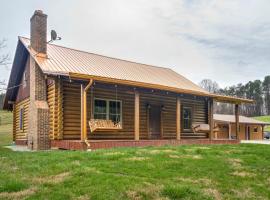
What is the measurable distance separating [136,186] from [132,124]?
1192 cm

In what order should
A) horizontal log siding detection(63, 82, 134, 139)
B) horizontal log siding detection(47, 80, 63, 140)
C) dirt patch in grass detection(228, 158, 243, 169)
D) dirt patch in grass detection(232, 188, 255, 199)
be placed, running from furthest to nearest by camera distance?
horizontal log siding detection(63, 82, 134, 139)
horizontal log siding detection(47, 80, 63, 140)
dirt patch in grass detection(228, 158, 243, 169)
dirt patch in grass detection(232, 188, 255, 199)

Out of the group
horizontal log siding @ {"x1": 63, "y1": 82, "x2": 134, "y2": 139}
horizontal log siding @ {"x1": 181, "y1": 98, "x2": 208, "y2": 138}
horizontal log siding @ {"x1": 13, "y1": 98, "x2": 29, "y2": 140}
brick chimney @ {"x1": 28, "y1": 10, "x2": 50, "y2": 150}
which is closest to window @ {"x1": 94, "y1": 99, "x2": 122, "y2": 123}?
horizontal log siding @ {"x1": 63, "y1": 82, "x2": 134, "y2": 139}

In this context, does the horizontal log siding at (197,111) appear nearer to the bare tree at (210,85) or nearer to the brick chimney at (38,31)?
the brick chimney at (38,31)

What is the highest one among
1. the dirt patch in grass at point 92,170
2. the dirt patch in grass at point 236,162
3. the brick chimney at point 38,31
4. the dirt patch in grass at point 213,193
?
the brick chimney at point 38,31

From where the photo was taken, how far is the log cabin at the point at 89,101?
1538 centimetres

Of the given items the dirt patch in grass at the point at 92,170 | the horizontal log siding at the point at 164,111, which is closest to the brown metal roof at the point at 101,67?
the horizontal log siding at the point at 164,111

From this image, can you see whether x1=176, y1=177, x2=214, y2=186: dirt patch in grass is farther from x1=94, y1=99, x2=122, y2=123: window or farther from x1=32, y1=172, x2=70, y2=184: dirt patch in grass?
x1=94, y1=99, x2=122, y2=123: window

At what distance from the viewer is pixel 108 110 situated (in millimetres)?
17469

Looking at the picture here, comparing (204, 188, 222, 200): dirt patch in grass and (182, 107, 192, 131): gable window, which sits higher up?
(182, 107, 192, 131): gable window

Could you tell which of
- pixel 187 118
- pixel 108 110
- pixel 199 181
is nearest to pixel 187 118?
pixel 187 118

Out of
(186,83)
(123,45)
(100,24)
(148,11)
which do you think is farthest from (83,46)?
(148,11)

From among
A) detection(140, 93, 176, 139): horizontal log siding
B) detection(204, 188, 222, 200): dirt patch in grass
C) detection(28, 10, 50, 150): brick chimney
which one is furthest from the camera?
detection(140, 93, 176, 139): horizontal log siding

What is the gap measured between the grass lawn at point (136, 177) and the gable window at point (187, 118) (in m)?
11.2

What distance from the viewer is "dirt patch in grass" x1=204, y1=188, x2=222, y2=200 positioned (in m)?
6.63
